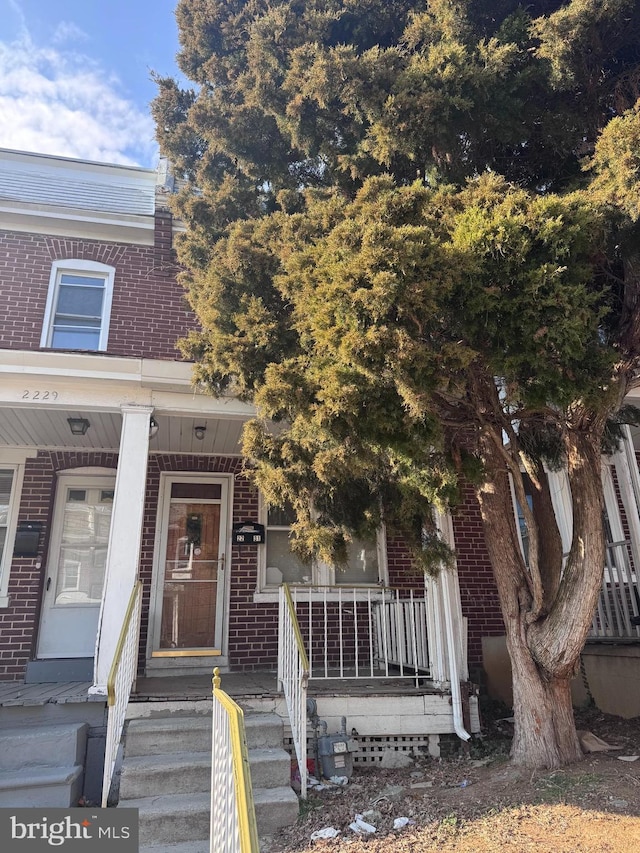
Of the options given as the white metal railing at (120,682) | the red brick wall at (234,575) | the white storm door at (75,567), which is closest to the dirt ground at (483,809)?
the white metal railing at (120,682)

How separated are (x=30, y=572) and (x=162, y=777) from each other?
402cm

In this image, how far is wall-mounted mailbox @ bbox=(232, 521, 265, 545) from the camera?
7.74 m

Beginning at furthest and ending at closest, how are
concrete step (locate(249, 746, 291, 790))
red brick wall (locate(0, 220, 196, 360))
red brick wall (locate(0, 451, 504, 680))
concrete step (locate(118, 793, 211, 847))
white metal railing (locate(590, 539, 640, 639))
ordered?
1. red brick wall (locate(0, 220, 196, 360))
2. red brick wall (locate(0, 451, 504, 680))
3. white metal railing (locate(590, 539, 640, 639))
4. concrete step (locate(249, 746, 291, 790))
5. concrete step (locate(118, 793, 211, 847))

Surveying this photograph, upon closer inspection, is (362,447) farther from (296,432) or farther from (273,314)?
(273,314)

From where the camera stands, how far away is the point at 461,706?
17.9ft

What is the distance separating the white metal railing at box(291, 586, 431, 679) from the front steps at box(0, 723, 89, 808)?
2751 millimetres

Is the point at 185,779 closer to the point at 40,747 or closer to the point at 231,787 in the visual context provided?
the point at 40,747

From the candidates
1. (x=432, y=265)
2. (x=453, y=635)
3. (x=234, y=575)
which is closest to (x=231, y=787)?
(x=432, y=265)

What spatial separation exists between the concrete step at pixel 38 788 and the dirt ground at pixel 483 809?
5.13 ft

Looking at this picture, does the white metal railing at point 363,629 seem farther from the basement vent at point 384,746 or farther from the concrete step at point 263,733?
the concrete step at point 263,733

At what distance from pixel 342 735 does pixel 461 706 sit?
1.23m

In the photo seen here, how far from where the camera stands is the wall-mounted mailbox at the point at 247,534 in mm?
7738

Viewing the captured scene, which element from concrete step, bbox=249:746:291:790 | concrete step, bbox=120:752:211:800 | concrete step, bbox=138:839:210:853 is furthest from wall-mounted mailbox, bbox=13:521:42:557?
concrete step, bbox=138:839:210:853

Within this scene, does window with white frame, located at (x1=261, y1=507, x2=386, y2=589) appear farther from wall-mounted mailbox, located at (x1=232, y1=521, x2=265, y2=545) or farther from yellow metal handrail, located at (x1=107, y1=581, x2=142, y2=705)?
yellow metal handrail, located at (x1=107, y1=581, x2=142, y2=705)
